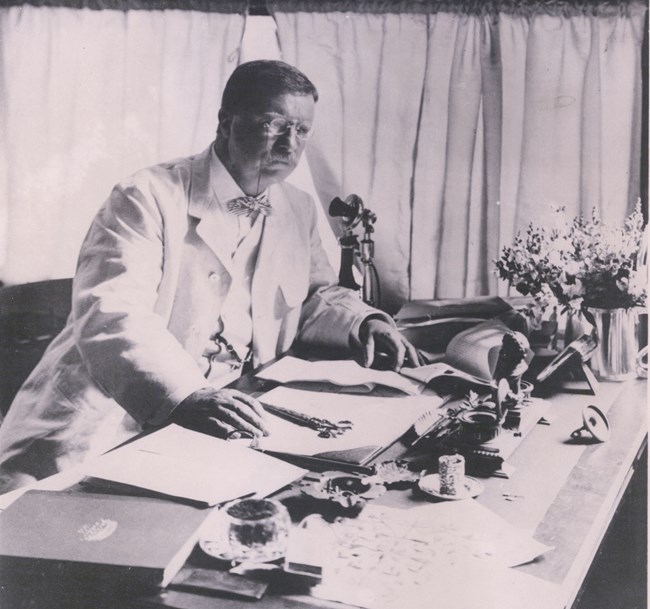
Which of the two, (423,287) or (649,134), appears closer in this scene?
(649,134)

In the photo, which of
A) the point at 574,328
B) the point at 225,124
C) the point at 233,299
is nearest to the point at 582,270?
the point at 574,328

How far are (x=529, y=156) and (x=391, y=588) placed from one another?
157 centimetres

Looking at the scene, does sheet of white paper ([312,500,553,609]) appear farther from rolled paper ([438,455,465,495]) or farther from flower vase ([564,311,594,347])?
flower vase ([564,311,594,347])

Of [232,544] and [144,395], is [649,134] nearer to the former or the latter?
[144,395]

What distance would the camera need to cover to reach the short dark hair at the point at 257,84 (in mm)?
1773

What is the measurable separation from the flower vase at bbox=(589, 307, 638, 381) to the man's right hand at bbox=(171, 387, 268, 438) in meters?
0.85

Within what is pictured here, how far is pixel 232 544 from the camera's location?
34.3 inches

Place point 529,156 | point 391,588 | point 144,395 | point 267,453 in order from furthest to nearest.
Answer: point 529,156 < point 144,395 < point 267,453 < point 391,588

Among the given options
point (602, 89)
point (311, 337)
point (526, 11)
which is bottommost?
point (311, 337)

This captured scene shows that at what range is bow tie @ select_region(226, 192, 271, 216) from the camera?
180 cm

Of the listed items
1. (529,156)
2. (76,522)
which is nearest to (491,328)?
(529,156)

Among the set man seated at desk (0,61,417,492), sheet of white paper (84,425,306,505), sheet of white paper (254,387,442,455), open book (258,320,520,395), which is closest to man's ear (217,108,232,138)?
man seated at desk (0,61,417,492)

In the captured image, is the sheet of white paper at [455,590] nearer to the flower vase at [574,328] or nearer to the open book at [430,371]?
the open book at [430,371]

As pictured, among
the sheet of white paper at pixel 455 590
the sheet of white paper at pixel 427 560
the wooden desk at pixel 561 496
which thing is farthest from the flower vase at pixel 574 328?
the sheet of white paper at pixel 455 590
